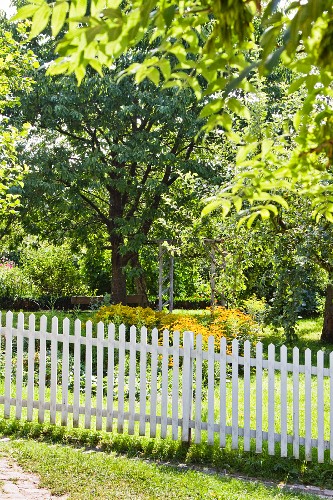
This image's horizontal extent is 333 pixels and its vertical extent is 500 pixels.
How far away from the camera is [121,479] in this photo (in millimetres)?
5027

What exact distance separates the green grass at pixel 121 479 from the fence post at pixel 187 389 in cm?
62

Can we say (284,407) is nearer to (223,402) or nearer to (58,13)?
(223,402)

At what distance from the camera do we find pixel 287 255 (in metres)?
10.1

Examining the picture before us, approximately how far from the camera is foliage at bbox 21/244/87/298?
21.6 meters

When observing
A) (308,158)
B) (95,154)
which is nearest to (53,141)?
(95,154)

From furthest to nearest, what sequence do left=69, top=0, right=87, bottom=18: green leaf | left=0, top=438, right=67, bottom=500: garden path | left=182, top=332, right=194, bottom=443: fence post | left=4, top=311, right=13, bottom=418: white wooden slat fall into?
left=4, top=311, right=13, bottom=418: white wooden slat < left=182, top=332, right=194, bottom=443: fence post < left=0, top=438, right=67, bottom=500: garden path < left=69, top=0, right=87, bottom=18: green leaf

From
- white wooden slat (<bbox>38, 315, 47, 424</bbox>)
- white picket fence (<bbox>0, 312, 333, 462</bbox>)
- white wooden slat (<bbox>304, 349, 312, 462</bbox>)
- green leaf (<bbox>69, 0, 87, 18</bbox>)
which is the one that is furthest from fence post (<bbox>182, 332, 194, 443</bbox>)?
green leaf (<bbox>69, 0, 87, 18</bbox>)

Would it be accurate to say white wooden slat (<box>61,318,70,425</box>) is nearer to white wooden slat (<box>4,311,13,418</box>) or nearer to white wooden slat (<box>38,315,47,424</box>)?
white wooden slat (<box>38,315,47,424</box>)

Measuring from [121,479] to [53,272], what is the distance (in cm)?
1704

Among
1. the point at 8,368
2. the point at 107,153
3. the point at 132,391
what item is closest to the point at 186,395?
the point at 132,391

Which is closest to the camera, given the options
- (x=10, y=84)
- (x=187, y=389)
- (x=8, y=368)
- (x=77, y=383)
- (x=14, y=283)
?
(x=187, y=389)

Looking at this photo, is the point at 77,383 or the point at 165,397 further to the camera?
the point at 77,383

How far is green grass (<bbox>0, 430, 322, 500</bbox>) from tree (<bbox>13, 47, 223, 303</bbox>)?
8.84 meters

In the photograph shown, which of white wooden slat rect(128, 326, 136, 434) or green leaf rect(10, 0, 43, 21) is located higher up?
green leaf rect(10, 0, 43, 21)
